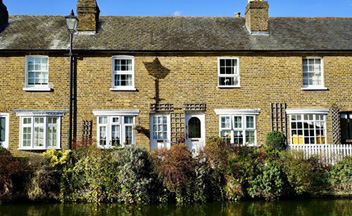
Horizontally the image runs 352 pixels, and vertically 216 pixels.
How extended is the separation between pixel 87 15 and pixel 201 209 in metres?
12.0

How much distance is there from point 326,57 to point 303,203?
28.3ft

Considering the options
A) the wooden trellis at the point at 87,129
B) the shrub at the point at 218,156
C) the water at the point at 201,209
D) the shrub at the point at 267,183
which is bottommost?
the water at the point at 201,209

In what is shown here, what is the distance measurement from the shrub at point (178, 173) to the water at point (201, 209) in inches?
24.8

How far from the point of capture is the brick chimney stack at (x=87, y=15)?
18453mm

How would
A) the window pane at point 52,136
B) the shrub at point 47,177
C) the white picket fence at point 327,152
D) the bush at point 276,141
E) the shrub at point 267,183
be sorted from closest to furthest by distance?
the shrub at point 47,177, the shrub at point 267,183, the white picket fence at point 327,152, the bush at point 276,141, the window pane at point 52,136

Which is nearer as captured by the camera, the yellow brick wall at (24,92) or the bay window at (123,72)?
the yellow brick wall at (24,92)

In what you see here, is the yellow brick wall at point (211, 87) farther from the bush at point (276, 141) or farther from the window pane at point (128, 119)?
the bush at point (276, 141)

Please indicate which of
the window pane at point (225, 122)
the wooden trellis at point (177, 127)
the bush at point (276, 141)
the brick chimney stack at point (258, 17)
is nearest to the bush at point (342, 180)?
the bush at point (276, 141)

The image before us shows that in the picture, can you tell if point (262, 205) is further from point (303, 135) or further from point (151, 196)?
point (303, 135)

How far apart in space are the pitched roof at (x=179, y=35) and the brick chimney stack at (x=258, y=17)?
0.44 m

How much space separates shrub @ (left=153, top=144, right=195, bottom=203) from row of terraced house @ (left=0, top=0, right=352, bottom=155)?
441 cm

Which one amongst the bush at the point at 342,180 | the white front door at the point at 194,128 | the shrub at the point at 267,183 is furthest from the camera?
the white front door at the point at 194,128

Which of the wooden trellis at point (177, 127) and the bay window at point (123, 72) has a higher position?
the bay window at point (123, 72)

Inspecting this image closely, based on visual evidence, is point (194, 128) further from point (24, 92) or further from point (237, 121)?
point (24, 92)
